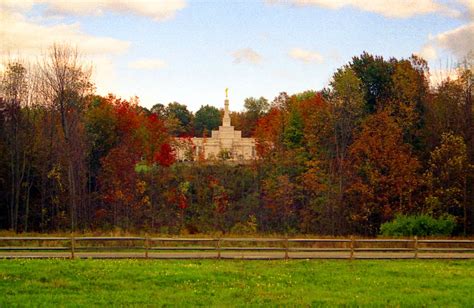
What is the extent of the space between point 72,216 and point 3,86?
524 inches

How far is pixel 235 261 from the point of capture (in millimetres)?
31188

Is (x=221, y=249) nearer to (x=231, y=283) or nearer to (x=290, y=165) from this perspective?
(x=231, y=283)

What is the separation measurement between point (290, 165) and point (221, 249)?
4041cm

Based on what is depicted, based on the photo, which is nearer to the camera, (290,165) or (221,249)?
(221,249)

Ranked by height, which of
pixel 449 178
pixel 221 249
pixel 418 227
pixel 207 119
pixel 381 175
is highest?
pixel 207 119

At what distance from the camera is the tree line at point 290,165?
5797 cm

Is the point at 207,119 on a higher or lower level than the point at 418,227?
higher

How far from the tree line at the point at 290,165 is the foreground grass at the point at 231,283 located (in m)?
24.7

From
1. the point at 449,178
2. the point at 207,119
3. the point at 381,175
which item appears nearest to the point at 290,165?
the point at 381,175

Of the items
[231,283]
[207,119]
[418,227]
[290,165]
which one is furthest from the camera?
[207,119]

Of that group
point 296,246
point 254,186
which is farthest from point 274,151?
point 296,246

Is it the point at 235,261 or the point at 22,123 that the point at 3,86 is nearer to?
the point at 22,123

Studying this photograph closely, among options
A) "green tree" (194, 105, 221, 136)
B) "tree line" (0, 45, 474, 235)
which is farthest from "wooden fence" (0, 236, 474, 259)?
"green tree" (194, 105, 221, 136)

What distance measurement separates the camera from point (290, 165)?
72.6 metres
